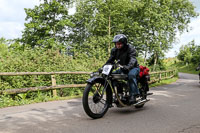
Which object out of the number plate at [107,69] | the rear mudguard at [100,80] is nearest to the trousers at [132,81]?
the rear mudguard at [100,80]

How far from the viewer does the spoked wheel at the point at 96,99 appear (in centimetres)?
450

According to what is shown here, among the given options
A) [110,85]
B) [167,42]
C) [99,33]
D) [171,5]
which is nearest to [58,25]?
[99,33]

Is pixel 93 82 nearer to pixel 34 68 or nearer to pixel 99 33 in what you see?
pixel 34 68

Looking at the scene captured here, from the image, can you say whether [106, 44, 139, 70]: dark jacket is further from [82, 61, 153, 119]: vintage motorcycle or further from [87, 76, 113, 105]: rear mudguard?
[87, 76, 113, 105]: rear mudguard

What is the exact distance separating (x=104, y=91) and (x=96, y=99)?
0.31m

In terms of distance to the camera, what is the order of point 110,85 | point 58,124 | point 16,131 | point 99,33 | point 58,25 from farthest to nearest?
point 99,33 → point 58,25 → point 110,85 → point 58,124 → point 16,131

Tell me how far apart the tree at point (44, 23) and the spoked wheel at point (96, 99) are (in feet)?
74.9

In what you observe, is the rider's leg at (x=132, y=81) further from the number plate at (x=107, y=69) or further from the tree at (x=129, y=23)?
the tree at (x=129, y=23)

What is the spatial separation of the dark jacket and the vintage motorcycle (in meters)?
0.38

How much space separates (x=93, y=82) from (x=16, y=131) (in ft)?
6.03

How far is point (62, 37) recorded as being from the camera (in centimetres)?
3170

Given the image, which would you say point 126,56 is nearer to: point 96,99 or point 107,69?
point 107,69

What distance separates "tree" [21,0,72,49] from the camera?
27.6 m

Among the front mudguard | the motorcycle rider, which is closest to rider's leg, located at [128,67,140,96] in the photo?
the motorcycle rider
